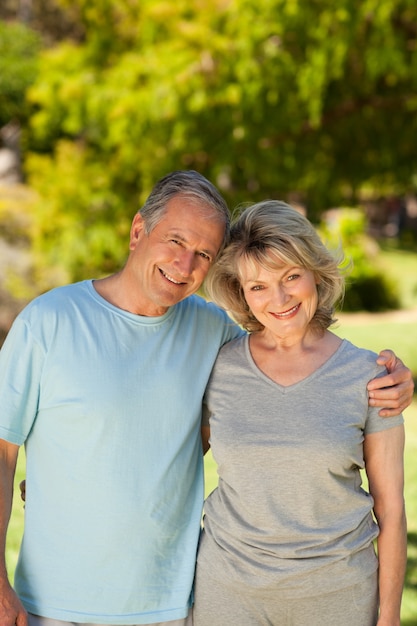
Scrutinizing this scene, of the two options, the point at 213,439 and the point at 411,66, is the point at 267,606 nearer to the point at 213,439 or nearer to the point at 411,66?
the point at 213,439

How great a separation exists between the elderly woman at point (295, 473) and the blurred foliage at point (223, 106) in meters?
5.60

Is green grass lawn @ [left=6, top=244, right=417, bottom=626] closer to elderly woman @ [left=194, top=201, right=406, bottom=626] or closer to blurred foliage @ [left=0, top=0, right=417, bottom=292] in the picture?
elderly woman @ [left=194, top=201, right=406, bottom=626]

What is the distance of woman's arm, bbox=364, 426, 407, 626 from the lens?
2.27 m

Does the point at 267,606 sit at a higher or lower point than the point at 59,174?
lower

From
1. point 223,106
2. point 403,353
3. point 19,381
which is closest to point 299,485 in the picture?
point 19,381

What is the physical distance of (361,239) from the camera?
16.2m

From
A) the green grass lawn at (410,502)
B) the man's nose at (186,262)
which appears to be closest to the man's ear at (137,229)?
the man's nose at (186,262)

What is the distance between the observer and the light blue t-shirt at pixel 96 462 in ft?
7.35

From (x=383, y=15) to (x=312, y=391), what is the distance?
6.09 meters

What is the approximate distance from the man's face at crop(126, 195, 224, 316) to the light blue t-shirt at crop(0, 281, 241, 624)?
0.12 m

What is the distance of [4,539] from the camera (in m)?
2.26

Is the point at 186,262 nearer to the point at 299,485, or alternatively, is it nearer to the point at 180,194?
the point at 180,194

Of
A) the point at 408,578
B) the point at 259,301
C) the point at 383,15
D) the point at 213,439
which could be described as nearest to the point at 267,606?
the point at 213,439

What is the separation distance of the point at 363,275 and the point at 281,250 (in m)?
13.7
